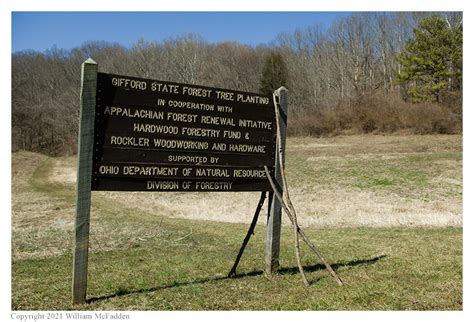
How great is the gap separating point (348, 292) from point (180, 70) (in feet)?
231

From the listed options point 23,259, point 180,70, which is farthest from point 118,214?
→ point 180,70

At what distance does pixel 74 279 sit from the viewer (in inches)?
231

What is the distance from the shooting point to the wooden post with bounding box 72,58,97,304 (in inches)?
230

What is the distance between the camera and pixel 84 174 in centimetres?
588

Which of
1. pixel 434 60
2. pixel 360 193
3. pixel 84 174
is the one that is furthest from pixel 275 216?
pixel 434 60

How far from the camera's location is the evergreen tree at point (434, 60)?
4900cm

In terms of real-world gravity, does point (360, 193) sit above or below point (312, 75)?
below

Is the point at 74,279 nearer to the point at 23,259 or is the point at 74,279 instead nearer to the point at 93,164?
the point at 93,164

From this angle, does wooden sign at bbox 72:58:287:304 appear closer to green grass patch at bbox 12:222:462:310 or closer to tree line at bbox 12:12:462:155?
green grass patch at bbox 12:222:462:310

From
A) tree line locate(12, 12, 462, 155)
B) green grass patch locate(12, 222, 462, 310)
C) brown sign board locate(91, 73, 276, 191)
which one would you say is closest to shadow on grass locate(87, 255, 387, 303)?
green grass patch locate(12, 222, 462, 310)

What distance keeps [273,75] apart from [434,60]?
28.1 meters

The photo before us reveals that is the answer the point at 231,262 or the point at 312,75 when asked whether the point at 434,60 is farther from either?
the point at 231,262

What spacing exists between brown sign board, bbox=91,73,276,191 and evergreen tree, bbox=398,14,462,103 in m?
47.9

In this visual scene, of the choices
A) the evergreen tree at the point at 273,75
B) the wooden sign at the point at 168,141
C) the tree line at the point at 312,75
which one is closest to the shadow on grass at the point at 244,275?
the wooden sign at the point at 168,141
